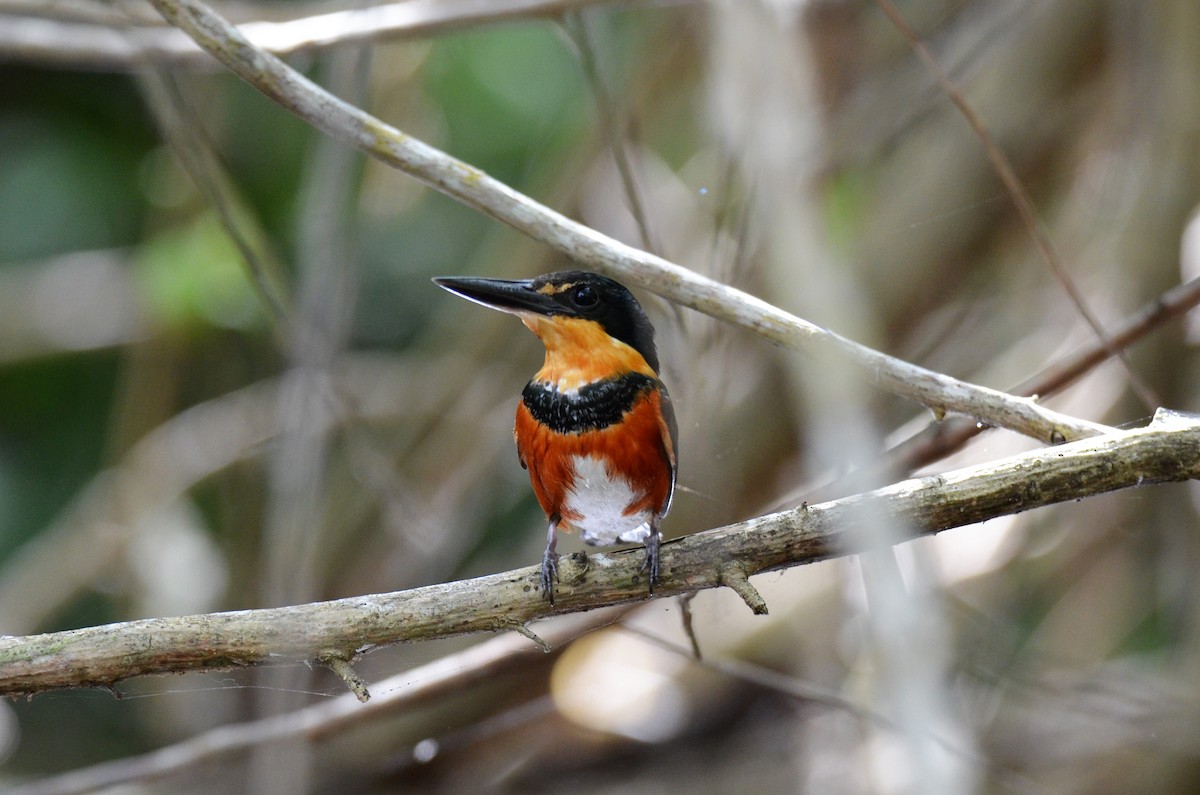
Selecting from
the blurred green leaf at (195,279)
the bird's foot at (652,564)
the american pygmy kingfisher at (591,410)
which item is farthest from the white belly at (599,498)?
the blurred green leaf at (195,279)

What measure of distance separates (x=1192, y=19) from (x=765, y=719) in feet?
10.7

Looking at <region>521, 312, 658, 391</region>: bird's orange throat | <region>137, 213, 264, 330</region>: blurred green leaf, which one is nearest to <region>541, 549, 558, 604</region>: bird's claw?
<region>521, 312, 658, 391</region>: bird's orange throat

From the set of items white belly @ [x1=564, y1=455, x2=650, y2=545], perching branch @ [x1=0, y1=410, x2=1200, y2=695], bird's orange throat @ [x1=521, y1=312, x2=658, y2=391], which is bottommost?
perching branch @ [x1=0, y1=410, x2=1200, y2=695]

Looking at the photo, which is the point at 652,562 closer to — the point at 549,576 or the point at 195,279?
the point at 549,576

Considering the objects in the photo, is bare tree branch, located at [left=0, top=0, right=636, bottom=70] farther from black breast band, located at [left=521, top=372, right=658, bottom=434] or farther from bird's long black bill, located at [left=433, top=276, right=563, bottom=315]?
black breast band, located at [left=521, top=372, right=658, bottom=434]

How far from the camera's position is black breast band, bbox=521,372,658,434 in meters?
2.35

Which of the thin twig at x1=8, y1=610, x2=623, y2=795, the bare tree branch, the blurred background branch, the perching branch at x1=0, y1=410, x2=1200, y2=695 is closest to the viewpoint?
the perching branch at x1=0, y1=410, x2=1200, y2=695

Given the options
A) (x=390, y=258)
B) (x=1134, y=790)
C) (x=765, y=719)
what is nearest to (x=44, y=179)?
(x=390, y=258)

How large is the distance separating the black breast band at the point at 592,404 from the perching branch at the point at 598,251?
1.59 ft

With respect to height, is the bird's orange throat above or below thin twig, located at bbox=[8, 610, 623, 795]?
above

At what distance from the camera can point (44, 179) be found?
6184 mm

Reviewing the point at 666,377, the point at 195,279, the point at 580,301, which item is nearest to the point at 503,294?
the point at 580,301

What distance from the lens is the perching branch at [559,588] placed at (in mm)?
1710

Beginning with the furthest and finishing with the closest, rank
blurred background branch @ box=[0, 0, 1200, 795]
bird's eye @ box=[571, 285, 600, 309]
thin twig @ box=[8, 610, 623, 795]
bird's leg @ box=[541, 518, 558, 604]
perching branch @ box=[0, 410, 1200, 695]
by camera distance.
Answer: blurred background branch @ box=[0, 0, 1200, 795] < thin twig @ box=[8, 610, 623, 795] < bird's eye @ box=[571, 285, 600, 309] < bird's leg @ box=[541, 518, 558, 604] < perching branch @ box=[0, 410, 1200, 695]
